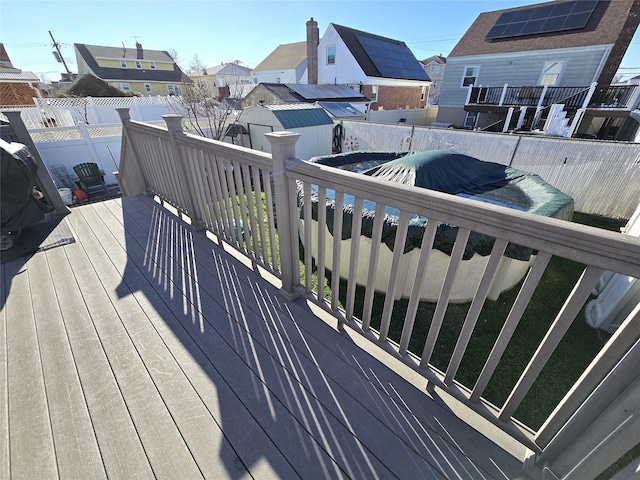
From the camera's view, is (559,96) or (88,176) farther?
(559,96)

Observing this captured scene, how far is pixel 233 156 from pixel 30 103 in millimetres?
20828

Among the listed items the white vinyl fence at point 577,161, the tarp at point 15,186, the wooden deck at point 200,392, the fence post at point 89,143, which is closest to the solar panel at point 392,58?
the white vinyl fence at point 577,161

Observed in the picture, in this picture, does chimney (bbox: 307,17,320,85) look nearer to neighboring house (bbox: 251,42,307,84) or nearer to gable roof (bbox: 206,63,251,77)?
neighboring house (bbox: 251,42,307,84)

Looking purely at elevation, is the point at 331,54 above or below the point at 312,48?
below

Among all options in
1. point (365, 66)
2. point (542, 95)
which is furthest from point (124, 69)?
point (542, 95)

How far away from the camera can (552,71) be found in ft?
37.4

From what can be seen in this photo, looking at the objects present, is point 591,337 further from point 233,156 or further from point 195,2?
point 195,2

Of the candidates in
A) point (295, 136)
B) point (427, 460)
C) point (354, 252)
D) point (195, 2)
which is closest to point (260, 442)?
point (427, 460)

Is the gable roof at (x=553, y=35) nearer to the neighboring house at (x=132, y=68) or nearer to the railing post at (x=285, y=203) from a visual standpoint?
the railing post at (x=285, y=203)

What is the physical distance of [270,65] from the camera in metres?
25.7

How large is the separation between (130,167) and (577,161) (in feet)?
29.0

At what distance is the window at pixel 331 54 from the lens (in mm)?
16953

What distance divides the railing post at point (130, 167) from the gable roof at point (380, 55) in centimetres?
1550

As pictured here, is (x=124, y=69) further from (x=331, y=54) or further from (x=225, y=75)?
(x=331, y=54)
